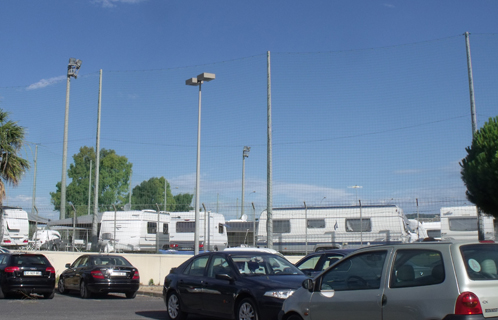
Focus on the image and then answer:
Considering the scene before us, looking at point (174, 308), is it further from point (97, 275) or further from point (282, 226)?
point (282, 226)

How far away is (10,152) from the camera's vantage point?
22.5 m

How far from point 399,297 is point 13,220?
113 ft

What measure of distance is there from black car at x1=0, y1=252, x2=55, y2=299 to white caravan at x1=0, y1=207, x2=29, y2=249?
19.2 meters

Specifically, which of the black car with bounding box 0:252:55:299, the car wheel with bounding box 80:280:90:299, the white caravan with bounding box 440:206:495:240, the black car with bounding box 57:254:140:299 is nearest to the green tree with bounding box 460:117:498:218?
the white caravan with bounding box 440:206:495:240

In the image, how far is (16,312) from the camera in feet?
42.6

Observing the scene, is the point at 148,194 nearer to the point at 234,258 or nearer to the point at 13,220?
the point at 13,220

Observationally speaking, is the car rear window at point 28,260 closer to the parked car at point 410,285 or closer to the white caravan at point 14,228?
the parked car at point 410,285

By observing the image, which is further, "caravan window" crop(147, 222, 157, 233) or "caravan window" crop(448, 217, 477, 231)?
"caravan window" crop(147, 222, 157, 233)

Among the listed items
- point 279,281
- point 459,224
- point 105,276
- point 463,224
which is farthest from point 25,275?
point 463,224

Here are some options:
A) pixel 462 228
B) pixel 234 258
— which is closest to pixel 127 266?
pixel 234 258

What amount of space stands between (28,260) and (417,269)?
13724 mm

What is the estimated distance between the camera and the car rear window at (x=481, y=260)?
5.57 metres

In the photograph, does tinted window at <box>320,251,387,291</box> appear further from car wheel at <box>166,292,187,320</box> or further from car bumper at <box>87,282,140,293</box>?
car bumper at <box>87,282,140,293</box>

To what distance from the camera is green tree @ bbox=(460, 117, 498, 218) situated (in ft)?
50.2
